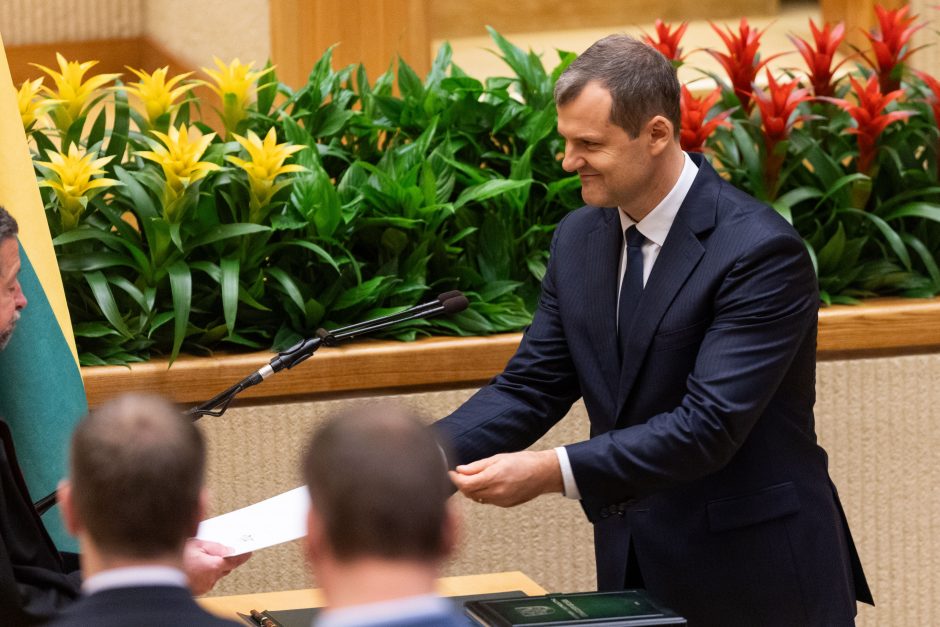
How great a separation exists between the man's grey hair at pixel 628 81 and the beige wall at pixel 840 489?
44.3 inches

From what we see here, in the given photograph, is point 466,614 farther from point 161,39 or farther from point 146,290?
point 161,39

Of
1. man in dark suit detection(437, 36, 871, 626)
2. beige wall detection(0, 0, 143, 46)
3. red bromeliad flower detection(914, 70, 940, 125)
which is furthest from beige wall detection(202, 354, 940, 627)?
beige wall detection(0, 0, 143, 46)

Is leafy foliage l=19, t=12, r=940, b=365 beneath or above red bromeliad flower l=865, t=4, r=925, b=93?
beneath

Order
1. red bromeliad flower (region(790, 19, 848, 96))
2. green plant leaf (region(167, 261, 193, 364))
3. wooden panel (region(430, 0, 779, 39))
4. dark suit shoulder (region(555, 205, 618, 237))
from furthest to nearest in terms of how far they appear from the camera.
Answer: wooden panel (region(430, 0, 779, 39))
red bromeliad flower (region(790, 19, 848, 96))
green plant leaf (region(167, 261, 193, 364))
dark suit shoulder (region(555, 205, 618, 237))

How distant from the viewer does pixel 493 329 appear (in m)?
3.39

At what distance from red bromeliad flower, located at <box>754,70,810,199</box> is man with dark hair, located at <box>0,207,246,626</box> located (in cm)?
197

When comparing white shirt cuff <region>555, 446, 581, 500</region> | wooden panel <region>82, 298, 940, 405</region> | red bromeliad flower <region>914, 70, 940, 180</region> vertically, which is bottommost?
wooden panel <region>82, 298, 940, 405</region>

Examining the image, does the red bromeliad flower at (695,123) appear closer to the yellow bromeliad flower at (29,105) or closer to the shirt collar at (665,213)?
the shirt collar at (665,213)

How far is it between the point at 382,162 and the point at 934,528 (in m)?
1.65

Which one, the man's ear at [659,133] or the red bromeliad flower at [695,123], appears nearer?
the man's ear at [659,133]

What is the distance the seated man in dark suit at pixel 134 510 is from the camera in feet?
4.59

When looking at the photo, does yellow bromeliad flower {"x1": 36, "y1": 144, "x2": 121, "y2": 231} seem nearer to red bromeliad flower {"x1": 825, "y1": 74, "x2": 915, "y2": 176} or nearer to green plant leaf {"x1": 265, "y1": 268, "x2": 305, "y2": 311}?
green plant leaf {"x1": 265, "y1": 268, "x2": 305, "y2": 311}

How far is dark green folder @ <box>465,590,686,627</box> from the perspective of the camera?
1.98 metres

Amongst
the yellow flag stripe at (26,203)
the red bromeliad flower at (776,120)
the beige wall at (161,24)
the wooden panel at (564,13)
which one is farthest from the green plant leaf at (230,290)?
the wooden panel at (564,13)
